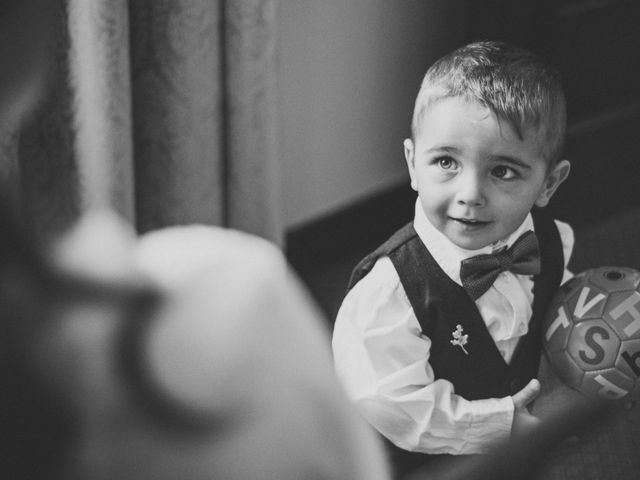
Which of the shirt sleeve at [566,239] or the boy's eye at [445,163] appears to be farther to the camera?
the shirt sleeve at [566,239]

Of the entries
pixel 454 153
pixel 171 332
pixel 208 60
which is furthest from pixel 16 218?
pixel 208 60

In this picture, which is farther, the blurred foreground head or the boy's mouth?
the boy's mouth

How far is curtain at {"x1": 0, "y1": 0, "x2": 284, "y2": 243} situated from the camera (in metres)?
1.56

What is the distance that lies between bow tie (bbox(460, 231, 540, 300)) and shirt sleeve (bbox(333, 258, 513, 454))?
0.31 feet

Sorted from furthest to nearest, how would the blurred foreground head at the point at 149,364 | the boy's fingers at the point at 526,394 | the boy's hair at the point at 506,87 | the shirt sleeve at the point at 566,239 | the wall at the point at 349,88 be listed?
the wall at the point at 349,88
the shirt sleeve at the point at 566,239
the boy's fingers at the point at 526,394
the boy's hair at the point at 506,87
the blurred foreground head at the point at 149,364

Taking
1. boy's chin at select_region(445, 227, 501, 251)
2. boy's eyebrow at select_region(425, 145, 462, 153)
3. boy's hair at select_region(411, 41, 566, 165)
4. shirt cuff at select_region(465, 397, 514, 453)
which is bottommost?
shirt cuff at select_region(465, 397, 514, 453)

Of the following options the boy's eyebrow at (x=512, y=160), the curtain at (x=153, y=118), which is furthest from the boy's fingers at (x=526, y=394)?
the curtain at (x=153, y=118)

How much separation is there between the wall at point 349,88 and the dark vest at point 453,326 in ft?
3.04

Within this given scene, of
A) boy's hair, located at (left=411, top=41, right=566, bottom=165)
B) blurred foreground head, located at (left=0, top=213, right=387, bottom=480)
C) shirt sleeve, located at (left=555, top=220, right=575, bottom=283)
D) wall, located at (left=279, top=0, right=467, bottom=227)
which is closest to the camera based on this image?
blurred foreground head, located at (left=0, top=213, right=387, bottom=480)

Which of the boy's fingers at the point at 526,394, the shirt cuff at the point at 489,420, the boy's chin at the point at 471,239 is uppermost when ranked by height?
the boy's chin at the point at 471,239

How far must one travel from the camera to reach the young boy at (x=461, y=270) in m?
1.23

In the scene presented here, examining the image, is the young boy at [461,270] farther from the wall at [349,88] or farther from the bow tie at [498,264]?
the wall at [349,88]

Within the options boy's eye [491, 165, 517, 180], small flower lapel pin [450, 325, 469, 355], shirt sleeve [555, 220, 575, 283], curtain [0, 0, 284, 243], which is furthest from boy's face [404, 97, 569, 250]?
curtain [0, 0, 284, 243]

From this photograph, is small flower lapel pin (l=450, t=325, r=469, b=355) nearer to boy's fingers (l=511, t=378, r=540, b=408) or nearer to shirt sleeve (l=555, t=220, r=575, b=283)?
boy's fingers (l=511, t=378, r=540, b=408)
